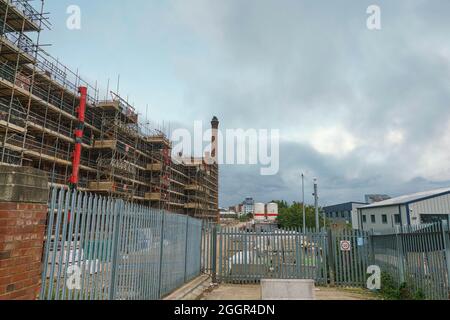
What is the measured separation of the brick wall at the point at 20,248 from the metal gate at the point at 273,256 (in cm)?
922

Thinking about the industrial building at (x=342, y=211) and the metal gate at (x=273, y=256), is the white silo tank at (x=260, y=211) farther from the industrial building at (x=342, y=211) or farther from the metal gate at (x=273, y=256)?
the metal gate at (x=273, y=256)

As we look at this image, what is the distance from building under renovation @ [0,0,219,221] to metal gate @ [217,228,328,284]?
52.7ft

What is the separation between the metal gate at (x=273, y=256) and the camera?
1175cm

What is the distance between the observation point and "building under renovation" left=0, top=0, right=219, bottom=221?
21516 millimetres

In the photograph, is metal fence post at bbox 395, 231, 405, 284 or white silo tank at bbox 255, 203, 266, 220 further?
white silo tank at bbox 255, 203, 266, 220

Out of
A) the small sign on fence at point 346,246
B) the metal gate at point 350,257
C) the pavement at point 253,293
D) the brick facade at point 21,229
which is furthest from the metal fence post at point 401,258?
the brick facade at point 21,229

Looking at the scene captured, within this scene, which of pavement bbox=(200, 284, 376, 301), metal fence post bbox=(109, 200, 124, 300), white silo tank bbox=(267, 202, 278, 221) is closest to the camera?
metal fence post bbox=(109, 200, 124, 300)

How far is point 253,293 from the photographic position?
33.3ft

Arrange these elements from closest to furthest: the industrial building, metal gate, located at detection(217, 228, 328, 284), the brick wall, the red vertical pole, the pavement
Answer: the brick wall < the pavement < metal gate, located at detection(217, 228, 328, 284) < the red vertical pole < the industrial building

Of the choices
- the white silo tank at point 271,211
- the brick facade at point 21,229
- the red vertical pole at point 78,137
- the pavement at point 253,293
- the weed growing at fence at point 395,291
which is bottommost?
the pavement at point 253,293

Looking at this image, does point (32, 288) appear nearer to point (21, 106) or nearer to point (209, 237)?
point (209, 237)

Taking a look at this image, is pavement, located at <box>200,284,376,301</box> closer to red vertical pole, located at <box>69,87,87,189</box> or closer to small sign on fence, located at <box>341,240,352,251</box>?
small sign on fence, located at <box>341,240,352,251</box>

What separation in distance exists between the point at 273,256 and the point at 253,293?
7.18 feet

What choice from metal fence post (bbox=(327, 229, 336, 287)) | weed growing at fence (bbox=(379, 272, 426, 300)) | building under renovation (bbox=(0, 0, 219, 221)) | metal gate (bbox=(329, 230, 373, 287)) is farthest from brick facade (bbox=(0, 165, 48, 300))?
building under renovation (bbox=(0, 0, 219, 221))
